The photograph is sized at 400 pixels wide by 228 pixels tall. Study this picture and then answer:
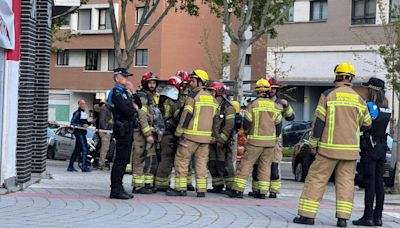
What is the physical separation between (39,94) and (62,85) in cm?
4172

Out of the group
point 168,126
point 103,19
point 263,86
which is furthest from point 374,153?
point 103,19

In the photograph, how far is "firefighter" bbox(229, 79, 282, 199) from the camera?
42.6 ft

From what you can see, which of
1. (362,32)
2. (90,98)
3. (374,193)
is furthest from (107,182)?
(90,98)

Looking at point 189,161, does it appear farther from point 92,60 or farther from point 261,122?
point 92,60

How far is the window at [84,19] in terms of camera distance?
5459cm

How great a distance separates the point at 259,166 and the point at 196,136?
4.39 feet

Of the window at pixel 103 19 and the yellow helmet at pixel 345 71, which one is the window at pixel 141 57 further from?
the yellow helmet at pixel 345 71

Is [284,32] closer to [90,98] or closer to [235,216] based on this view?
[90,98]

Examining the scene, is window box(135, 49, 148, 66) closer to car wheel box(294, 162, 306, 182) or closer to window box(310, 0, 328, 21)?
window box(310, 0, 328, 21)

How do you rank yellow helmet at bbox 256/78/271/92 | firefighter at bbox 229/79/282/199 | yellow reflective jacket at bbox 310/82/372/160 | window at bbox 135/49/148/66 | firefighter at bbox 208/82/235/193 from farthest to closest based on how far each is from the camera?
window at bbox 135/49/148/66
firefighter at bbox 208/82/235/193
yellow helmet at bbox 256/78/271/92
firefighter at bbox 229/79/282/199
yellow reflective jacket at bbox 310/82/372/160

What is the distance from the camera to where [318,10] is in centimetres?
4312

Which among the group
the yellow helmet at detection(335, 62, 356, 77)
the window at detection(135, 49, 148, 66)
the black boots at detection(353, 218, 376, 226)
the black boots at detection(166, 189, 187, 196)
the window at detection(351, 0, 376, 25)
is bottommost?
the black boots at detection(353, 218, 376, 226)

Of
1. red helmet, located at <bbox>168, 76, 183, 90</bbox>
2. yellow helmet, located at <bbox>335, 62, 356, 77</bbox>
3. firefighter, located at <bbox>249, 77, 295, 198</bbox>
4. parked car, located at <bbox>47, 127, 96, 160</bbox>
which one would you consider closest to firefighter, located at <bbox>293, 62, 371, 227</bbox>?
yellow helmet, located at <bbox>335, 62, 356, 77</bbox>

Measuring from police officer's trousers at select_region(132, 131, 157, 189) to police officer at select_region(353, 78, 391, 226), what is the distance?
151 inches
